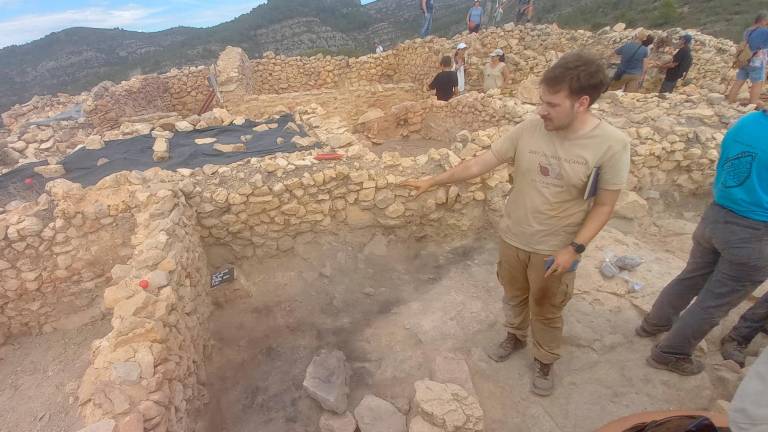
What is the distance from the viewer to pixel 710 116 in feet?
19.1

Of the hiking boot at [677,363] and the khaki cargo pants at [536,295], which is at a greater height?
the khaki cargo pants at [536,295]

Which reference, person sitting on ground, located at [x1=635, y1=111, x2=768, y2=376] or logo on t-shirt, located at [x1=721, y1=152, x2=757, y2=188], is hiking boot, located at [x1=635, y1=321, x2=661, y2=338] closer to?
person sitting on ground, located at [x1=635, y1=111, x2=768, y2=376]

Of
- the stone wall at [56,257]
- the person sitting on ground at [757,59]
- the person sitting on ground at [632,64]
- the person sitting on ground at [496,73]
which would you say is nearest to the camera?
the stone wall at [56,257]

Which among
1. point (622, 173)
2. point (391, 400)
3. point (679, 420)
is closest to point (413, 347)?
point (391, 400)

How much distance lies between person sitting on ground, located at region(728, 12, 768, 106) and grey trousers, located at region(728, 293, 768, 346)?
17.8ft

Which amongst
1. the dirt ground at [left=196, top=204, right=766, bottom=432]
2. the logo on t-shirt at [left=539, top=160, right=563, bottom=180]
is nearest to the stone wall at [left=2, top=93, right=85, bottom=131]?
the dirt ground at [left=196, top=204, right=766, bottom=432]

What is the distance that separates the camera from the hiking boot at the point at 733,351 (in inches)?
114

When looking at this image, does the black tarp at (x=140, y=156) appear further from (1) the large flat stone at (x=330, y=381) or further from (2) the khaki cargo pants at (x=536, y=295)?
(2) the khaki cargo pants at (x=536, y=295)

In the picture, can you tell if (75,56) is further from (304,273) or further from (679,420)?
(679,420)

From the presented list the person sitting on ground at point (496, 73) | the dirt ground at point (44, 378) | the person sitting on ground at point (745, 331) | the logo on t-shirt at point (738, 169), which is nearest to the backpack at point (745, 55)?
the person sitting on ground at point (496, 73)

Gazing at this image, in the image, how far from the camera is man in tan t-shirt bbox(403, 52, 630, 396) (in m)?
2.09

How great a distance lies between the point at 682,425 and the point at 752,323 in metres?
1.77

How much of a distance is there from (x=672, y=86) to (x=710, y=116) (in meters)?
3.31

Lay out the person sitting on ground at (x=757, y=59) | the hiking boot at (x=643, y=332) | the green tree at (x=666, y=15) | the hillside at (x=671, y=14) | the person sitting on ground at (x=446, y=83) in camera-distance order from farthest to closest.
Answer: the green tree at (x=666, y=15) < the hillside at (x=671, y=14) < the person sitting on ground at (x=446, y=83) < the person sitting on ground at (x=757, y=59) < the hiking boot at (x=643, y=332)
